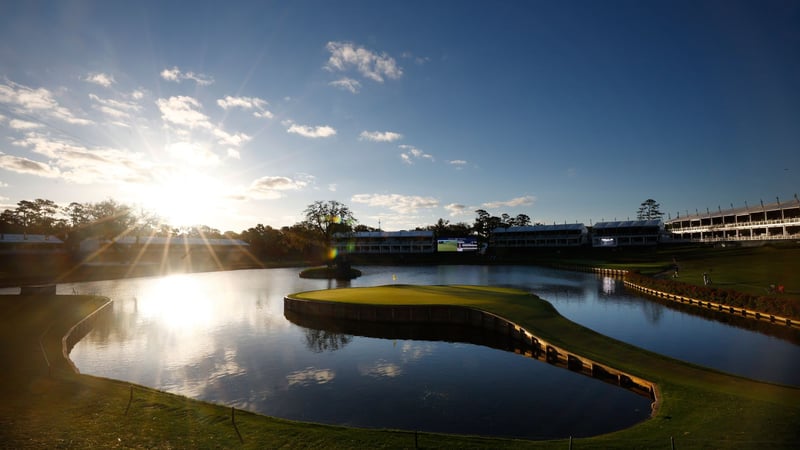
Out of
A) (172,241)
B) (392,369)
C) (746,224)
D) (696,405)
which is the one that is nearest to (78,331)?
(392,369)

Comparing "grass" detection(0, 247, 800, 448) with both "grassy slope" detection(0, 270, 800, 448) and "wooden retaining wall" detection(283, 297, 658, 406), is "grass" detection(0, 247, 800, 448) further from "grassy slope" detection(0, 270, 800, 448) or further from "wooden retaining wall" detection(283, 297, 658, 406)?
"wooden retaining wall" detection(283, 297, 658, 406)

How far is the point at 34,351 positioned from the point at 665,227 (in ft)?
673

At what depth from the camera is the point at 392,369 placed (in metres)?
24.6

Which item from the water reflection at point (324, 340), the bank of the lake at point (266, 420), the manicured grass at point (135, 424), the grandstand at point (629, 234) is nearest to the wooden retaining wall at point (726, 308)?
the bank of the lake at point (266, 420)

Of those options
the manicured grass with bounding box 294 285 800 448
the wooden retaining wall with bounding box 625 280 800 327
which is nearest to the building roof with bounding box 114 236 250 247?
the wooden retaining wall with bounding box 625 280 800 327

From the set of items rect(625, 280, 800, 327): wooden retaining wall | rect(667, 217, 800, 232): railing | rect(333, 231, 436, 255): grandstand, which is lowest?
rect(625, 280, 800, 327): wooden retaining wall

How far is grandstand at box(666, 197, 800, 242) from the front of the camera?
365 ft

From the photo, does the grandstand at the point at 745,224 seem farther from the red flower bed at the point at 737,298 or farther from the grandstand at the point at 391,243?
the grandstand at the point at 391,243

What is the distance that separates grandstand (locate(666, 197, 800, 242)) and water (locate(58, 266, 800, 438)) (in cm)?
10356

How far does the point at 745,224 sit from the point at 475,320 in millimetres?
135837

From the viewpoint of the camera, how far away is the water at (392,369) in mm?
17906

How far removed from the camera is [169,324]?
37.7 m

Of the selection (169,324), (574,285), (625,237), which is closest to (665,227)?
(625,237)

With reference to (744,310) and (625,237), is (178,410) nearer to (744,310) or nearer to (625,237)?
(744,310)
